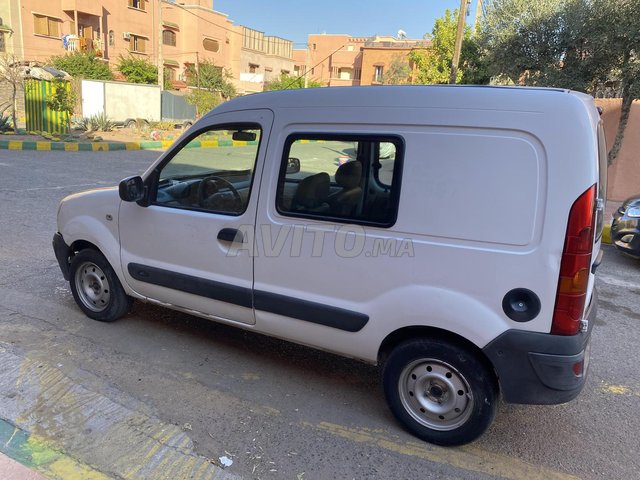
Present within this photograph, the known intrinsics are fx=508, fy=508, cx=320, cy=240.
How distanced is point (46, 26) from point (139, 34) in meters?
8.84

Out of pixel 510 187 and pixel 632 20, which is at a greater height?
pixel 632 20

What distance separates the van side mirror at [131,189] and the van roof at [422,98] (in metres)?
0.92

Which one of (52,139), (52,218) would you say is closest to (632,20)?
(52,218)

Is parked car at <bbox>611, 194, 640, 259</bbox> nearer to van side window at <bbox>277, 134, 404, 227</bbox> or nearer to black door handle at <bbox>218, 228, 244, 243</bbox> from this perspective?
van side window at <bbox>277, 134, 404, 227</bbox>

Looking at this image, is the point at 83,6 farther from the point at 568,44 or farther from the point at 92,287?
the point at 92,287

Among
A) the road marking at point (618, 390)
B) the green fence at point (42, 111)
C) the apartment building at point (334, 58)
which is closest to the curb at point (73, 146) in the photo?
the green fence at point (42, 111)

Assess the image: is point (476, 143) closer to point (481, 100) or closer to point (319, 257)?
point (481, 100)

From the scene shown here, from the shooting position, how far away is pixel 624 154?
11.0 m

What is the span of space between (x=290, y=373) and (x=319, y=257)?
1.05 metres

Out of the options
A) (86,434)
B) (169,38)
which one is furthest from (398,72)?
(86,434)

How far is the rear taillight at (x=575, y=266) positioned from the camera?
92.0 inches

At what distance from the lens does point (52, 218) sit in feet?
24.4

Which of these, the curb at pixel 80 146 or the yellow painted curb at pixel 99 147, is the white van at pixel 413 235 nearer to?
the curb at pixel 80 146

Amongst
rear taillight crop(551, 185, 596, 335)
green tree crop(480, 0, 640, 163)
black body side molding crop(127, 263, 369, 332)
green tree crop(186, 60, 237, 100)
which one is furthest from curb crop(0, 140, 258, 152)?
green tree crop(186, 60, 237, 100)
